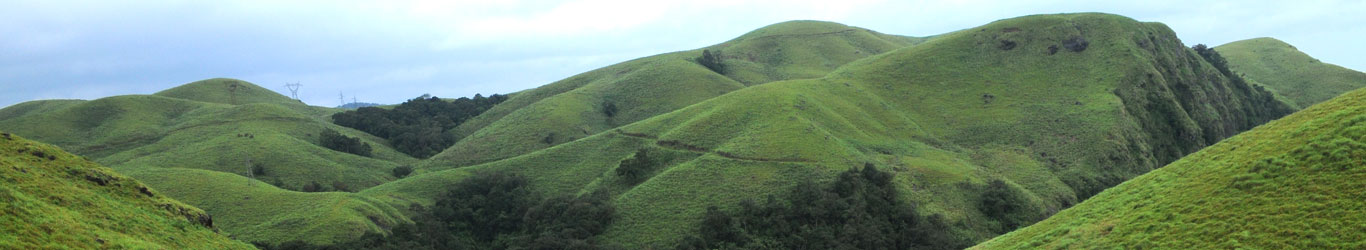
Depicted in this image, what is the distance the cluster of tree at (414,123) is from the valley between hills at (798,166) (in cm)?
126

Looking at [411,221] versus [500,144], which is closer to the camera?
[411,221]

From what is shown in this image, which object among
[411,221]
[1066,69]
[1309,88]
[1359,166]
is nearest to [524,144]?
[411,221]

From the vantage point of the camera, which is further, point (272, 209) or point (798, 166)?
point (798, 166)

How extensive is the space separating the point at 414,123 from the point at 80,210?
146m

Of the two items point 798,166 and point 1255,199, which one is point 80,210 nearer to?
point 1255,199

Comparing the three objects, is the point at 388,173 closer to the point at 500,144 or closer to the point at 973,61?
the point at 500,144

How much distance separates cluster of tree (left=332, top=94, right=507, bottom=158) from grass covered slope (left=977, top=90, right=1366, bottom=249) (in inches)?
5400

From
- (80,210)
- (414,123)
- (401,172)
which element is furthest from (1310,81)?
(80,210)

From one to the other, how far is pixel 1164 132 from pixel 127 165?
562ft

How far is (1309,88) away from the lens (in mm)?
180750

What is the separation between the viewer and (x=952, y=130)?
117m

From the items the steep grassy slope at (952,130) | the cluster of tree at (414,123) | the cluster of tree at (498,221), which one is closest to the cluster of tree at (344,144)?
the cluster of tree at (414,123)

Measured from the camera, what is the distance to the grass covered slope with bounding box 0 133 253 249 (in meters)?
32.9

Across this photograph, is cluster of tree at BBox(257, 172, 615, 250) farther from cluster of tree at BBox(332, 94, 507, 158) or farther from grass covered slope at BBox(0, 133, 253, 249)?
cluster of tree at BBox(332, 94, 507, 158)
